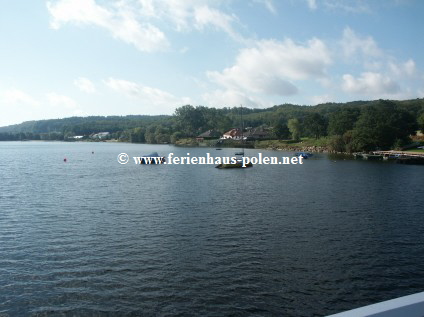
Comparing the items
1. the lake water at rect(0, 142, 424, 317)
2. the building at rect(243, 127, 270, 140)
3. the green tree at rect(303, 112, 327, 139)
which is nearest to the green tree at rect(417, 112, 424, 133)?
the green tree at rect(303, 112, 327, 139)

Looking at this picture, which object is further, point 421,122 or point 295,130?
point 295,130

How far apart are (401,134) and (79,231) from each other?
107 meters

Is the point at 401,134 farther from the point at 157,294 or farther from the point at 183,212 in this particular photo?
the point at 157,294

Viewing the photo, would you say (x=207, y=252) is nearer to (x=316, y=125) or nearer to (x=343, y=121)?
(x=343, y=121)

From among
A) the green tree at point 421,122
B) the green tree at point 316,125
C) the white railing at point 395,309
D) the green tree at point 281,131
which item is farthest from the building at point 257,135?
the white railing at point 395,309

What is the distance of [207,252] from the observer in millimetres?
20688

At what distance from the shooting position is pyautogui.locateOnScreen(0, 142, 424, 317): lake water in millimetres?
15180

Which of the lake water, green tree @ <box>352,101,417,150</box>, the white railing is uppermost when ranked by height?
green tree @ <box>352,101,417,150</box>

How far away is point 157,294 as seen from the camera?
15.7m

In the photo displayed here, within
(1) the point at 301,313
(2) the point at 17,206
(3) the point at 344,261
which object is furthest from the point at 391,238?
(2) the point at 17,206

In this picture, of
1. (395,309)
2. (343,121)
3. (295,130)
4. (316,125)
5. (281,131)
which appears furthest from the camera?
(281,131)

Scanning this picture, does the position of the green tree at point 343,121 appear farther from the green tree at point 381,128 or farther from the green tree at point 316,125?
the green tree at point 316,125

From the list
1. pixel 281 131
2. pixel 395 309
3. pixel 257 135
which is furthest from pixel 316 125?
pixel 395 309

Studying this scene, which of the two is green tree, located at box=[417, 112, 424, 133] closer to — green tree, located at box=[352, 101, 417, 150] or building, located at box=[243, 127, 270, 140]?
green tree, located at box=[352, 101, 417, 150]
